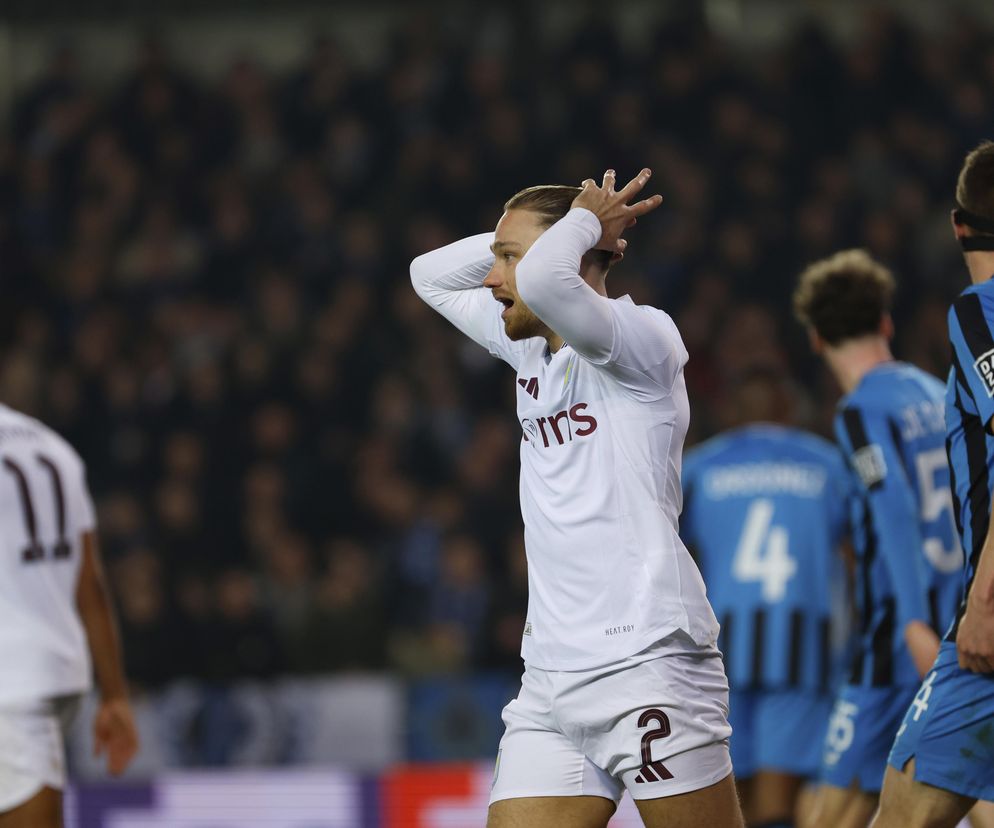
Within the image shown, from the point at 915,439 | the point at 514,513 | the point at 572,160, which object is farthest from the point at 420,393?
the point at 915,439

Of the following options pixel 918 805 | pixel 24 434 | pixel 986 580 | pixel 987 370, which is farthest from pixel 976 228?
pixel 24 434

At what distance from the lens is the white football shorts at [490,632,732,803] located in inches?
139

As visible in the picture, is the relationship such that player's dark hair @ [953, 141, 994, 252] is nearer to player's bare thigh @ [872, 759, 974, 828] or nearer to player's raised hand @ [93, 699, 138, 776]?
player's bare thigh @ [872, 759, 974, 828]

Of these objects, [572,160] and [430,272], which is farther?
[572,160]

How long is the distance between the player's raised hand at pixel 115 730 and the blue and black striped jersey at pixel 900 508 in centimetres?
235

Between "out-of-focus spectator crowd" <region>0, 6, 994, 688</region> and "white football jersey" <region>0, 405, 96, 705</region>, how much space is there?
485cm

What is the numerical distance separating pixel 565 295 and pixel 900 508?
179 centimetres

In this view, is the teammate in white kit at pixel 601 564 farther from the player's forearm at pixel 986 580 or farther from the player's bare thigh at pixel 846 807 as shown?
the player's bare thigh at pixel 846 807

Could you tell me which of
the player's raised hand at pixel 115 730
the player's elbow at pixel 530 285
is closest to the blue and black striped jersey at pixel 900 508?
the player's elbow at pixel 530 285

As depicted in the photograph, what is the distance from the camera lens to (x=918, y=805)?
378cm

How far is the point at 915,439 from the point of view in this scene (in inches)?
193

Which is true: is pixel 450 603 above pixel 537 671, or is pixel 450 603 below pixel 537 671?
below

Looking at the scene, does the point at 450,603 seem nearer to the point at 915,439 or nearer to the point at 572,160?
the point at 572,160

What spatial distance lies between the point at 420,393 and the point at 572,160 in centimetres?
243
